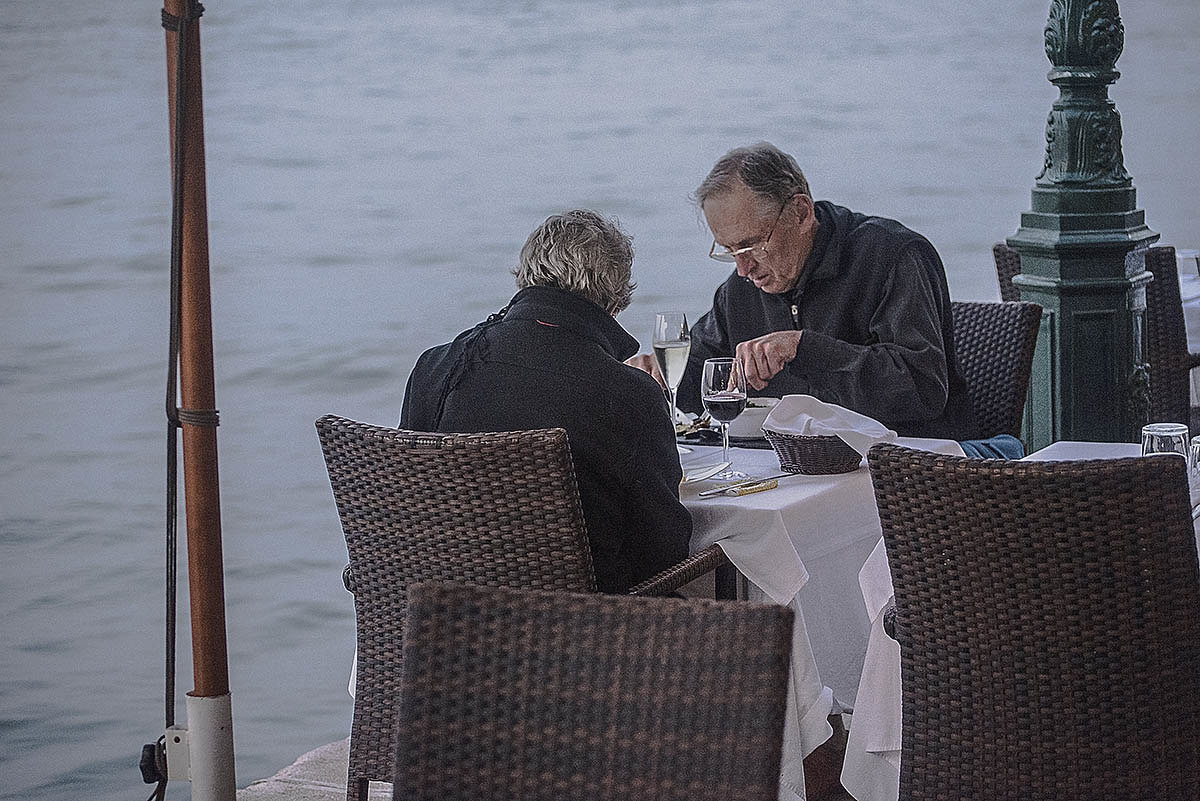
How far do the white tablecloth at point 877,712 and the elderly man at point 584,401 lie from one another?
30cm

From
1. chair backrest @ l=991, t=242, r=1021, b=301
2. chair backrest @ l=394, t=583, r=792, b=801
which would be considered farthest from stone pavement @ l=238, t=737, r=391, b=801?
chair backrest @ l=991, t=242, r=1021, b=301

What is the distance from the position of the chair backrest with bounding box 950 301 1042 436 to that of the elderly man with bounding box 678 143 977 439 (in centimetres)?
18

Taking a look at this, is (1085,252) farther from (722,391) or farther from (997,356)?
(722,391)

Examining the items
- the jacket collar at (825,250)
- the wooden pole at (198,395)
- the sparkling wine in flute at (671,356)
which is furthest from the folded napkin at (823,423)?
the wooden pole at (198,395)

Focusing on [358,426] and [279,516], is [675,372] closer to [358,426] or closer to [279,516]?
[358,426]

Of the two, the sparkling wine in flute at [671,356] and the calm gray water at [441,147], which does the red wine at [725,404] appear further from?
the calm gray water at [441,147]

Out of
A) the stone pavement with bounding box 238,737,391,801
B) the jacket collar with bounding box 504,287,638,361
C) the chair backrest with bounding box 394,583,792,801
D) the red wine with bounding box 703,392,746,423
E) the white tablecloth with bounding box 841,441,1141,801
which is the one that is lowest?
the stone pavement with bounding box 238,737,391,801

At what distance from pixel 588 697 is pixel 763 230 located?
1939mm

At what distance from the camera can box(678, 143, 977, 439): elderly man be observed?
2.94m

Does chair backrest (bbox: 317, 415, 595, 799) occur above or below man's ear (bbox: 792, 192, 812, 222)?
below

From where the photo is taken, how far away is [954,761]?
1868 mm

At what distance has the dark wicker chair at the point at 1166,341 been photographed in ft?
13.8

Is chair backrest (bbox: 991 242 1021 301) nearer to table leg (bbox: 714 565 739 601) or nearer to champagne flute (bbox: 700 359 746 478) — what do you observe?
champagne flute (bbox: 700 359 746 478)

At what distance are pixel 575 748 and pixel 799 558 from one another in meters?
1.13
